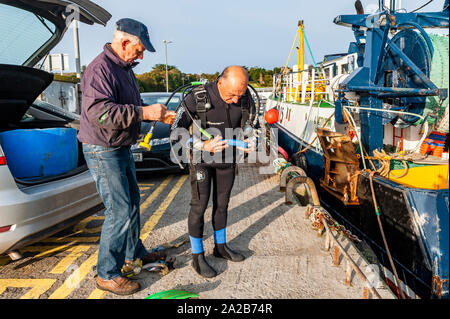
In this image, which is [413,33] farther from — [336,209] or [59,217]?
[59,217]

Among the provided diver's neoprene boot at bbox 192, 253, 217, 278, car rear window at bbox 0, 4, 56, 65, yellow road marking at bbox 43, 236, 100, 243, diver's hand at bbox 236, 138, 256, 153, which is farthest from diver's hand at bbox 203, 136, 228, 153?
car rear window at bbox 0, 4, 56, 65

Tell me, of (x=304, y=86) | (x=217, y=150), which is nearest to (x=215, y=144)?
(x=217, y=150)

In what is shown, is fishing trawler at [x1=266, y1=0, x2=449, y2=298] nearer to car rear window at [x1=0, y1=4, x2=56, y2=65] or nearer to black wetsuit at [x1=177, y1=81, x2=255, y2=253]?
black wetsuit at [x1=177, y1=81, x2=255, y2=253]

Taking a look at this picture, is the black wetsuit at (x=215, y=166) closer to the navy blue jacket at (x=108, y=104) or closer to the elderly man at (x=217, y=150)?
the elderly man at (x=217, y=150)

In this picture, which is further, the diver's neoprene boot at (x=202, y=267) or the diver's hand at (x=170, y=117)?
the diver's neoprene boot at (x=202, y=267)

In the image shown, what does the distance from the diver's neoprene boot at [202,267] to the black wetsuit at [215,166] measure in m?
0.06

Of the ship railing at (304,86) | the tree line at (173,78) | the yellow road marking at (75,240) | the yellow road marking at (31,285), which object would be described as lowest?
the yellow road marking at (31,285)

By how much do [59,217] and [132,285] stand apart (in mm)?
968

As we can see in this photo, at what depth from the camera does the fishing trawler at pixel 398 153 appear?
289 cm

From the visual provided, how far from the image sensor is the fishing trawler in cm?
289

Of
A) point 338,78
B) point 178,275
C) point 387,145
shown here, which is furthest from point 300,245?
point 338,78

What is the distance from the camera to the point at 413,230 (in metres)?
2.96

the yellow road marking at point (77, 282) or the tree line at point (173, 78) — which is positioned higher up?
the tree line at point (173, 78)

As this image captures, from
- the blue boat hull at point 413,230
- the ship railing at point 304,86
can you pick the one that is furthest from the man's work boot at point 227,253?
the ship railing at point 304,86
